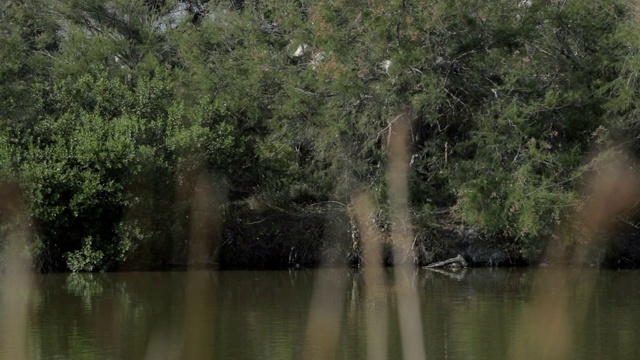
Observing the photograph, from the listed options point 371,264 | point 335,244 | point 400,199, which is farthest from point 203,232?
point 400,199

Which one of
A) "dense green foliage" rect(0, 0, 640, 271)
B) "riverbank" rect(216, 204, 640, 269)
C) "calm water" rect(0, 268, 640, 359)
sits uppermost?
"dense green foliage" rect(0, 0, 640, 271)

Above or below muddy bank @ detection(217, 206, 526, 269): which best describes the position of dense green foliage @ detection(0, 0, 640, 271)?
above

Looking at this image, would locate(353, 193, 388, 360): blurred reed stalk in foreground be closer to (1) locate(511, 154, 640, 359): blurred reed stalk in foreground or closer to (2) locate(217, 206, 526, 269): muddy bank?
(2) locate(217, 206, 526, 269): muddy bank

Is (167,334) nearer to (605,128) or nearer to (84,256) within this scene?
(84,256)

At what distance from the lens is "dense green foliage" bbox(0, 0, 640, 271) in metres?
22.9

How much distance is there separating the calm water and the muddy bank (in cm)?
95

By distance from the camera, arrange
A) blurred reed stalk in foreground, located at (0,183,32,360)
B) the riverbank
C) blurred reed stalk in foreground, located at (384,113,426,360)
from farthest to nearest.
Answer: the riverbank
blurred reed stalk in foreground, located at (384,113,426,360)
blurred reed stalk in foreground, located at (0,183,32,360)

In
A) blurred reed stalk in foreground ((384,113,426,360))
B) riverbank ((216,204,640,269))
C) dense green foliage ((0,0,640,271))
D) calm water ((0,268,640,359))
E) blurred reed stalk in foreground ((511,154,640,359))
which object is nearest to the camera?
calm water ((0,268,640,359))

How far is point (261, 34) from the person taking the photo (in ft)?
87.4

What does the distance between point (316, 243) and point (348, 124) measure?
10.3 feet

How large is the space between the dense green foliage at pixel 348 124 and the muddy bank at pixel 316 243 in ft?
1.65

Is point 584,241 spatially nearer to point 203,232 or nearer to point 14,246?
point 203,232

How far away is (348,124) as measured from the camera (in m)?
24.0

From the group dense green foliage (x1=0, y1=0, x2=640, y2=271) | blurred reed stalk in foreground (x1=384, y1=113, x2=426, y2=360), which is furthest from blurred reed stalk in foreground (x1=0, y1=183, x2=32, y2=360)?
blurred reed stalk in foreground (x1=384, y1=113, x2=426, y2=360)
